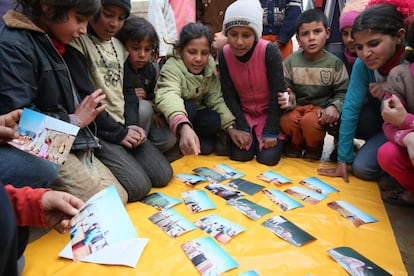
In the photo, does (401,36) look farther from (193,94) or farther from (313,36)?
(193,94)

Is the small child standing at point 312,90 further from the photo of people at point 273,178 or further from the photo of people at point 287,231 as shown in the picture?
the photo of people at point 287,231

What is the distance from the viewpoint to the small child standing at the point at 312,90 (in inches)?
82.1

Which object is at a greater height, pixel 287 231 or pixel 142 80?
pixel 142 80

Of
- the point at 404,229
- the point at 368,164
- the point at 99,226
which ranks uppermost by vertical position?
the point at 99,226

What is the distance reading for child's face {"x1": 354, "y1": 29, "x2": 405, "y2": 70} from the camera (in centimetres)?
164

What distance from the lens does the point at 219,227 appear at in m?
1.36

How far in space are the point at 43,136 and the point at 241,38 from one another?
129 cm

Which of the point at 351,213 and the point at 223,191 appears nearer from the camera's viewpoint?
the point at 351,213

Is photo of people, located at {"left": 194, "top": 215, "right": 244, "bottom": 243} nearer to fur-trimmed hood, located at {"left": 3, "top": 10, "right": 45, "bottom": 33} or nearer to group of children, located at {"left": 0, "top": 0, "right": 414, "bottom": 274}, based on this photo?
group of children, located at {"left": 0, "top": 0, "right": 414, "bottom": 274}

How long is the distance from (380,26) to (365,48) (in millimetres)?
116

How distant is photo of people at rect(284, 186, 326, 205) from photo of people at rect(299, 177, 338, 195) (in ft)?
0.16

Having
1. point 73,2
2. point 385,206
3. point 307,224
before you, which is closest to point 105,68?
point 73,2

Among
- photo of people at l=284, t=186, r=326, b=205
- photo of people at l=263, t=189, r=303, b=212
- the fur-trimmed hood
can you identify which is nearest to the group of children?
the fur-trimmed hood

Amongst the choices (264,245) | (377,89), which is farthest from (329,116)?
(264,245)
